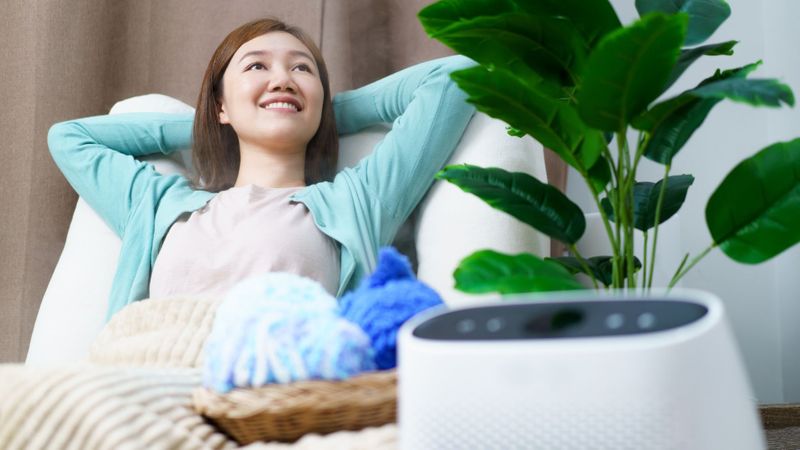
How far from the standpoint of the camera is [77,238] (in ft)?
5.33

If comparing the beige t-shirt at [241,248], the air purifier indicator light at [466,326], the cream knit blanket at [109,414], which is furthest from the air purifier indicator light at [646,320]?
the beige t-shirt at [241,248]

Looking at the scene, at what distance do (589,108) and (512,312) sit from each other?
380 millimetres

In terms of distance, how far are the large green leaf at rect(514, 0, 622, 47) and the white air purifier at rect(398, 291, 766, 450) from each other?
21.6 inches

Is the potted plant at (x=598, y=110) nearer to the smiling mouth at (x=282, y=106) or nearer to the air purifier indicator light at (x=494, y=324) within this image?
the air purifier indicator light at (x=494, y=324)

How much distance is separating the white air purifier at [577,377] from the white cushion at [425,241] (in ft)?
2.33

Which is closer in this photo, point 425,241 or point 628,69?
point 628,69

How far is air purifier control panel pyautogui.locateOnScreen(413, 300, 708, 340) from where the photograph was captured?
53cm

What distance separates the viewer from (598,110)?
0.87 metres

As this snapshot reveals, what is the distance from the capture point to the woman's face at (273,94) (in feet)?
5.10

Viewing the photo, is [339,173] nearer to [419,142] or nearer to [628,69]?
[419,142]

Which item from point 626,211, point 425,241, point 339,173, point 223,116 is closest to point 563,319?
point 626,211

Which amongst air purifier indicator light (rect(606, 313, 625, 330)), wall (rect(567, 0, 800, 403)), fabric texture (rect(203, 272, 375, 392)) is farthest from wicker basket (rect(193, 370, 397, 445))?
wall (rect(567, 0, 800, 403))

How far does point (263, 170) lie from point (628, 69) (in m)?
0.92

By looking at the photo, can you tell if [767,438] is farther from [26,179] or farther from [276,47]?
[26,179]
